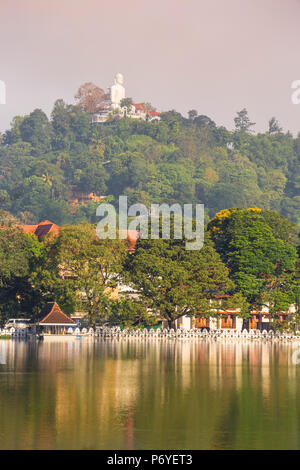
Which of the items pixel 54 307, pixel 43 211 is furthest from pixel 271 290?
pixel 43 211

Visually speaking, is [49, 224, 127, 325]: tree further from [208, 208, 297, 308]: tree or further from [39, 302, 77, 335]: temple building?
[208, 208, 297, 308]: tree

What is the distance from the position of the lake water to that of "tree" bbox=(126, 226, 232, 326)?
15972 mm

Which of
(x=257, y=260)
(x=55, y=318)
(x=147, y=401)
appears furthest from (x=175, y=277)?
(x=147, y=401)

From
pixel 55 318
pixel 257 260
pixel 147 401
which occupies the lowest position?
pixel 147 401

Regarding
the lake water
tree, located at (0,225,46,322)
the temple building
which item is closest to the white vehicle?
tree, located at (0,225,46,322)

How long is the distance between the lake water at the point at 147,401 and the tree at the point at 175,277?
16.0 metres

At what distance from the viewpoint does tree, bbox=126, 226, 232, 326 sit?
2768 inches

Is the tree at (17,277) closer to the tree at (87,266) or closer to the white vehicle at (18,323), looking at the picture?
the white vehicle at (18,323)

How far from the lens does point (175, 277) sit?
6994cm

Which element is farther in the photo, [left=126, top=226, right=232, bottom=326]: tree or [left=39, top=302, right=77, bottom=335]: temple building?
[left=39, top=302, right=77, bottom=335]: temple building

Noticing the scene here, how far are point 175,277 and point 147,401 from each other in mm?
38927

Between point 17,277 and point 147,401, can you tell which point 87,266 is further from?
point 147,401
